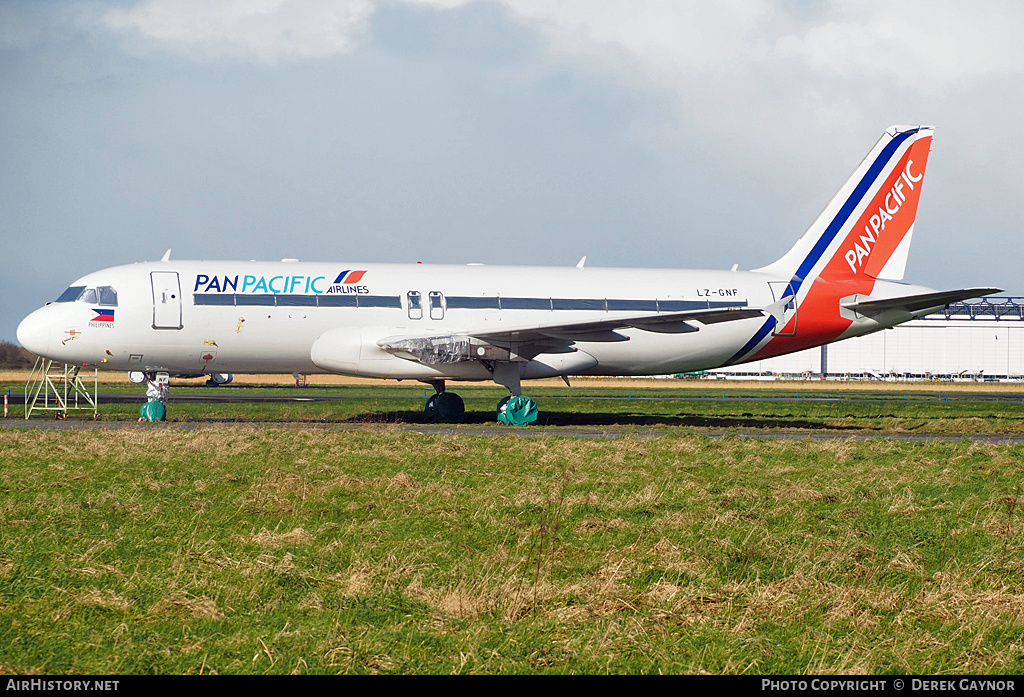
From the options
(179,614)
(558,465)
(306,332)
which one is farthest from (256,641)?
(306,332)

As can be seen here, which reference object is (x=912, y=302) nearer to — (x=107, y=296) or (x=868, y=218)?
(x=868, y=218)

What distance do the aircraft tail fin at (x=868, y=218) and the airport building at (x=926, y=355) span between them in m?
69.9

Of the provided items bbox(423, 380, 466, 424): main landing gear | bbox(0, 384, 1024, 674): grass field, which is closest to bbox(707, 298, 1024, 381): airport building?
bbox(423, 380, 466, 424): main landing gear

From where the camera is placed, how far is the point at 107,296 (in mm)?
28953

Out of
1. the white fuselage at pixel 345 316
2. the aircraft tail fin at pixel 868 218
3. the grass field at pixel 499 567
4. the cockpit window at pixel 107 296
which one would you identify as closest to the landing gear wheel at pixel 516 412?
the white fuselage at pixel 345 316

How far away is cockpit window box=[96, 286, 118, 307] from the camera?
28.9 metres

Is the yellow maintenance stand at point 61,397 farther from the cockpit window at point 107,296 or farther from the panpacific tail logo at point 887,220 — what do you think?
the panpacific tail logo at point 887,220

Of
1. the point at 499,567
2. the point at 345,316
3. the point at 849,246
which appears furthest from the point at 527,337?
the point at 499,567

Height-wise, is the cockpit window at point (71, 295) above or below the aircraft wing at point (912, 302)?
above

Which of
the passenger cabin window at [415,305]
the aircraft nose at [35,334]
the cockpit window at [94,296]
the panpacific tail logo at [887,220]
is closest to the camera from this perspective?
the aircraft nose at [35,334]

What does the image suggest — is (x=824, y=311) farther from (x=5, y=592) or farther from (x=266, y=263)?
(x=5, y=592)

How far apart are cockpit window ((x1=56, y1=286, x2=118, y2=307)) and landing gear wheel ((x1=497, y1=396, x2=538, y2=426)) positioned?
11.8 meters

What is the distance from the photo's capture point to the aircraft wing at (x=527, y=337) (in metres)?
29.2

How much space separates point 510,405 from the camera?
30891mm
